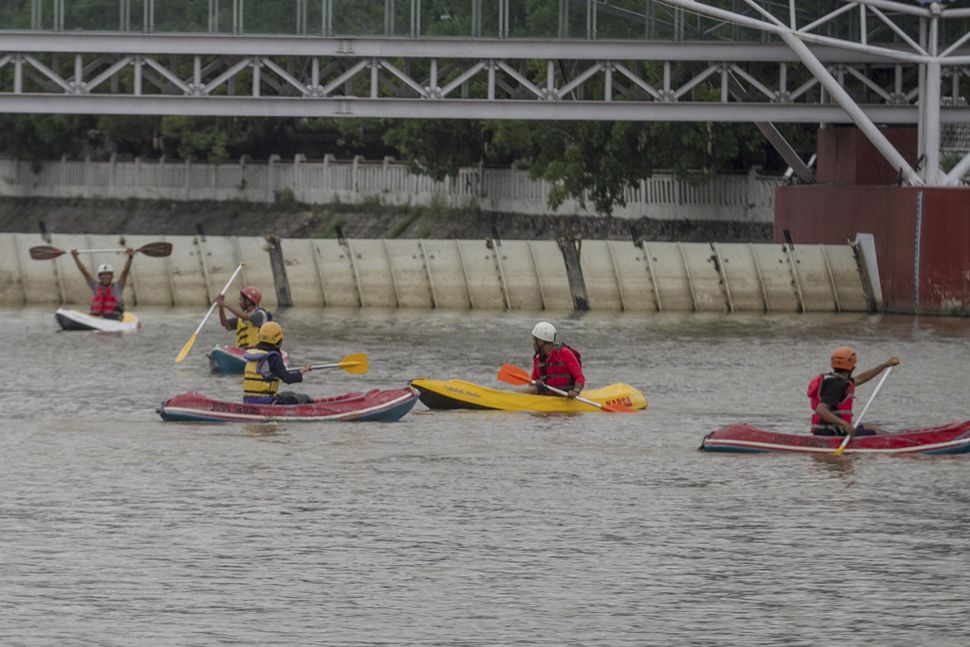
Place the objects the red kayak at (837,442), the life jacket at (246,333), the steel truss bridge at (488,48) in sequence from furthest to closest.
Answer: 1. the steel truss bridge at (488,48)
2. the life jacket at (246,333)
3. the red kayak at (837,442)

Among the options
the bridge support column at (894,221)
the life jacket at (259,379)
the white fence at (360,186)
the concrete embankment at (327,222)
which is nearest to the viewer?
the life jacket at (259,379)

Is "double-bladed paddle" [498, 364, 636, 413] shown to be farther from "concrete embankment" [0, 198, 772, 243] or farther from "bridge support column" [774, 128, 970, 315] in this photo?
"concrete embankment" [0, 198, 772, 243]

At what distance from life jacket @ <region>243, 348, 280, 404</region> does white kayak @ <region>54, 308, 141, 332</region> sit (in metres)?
17.4

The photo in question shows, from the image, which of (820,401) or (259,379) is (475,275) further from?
(820,401)

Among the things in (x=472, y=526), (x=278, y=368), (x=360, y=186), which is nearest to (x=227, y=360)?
(x=278, y=368)

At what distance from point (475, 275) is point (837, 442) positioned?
92.4 feet

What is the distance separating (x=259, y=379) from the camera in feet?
94.0

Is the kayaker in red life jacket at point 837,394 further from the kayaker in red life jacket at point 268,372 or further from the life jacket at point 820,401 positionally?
the kayaker in red life jacket at point 268,372

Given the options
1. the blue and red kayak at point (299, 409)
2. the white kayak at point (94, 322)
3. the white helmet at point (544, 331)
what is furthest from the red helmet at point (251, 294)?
the white kayak at point (94, 322)

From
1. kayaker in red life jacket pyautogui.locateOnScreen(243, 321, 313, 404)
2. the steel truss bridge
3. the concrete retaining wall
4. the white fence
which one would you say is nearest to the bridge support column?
the steel truss bridge

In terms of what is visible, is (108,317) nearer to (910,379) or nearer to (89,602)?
(910,379)

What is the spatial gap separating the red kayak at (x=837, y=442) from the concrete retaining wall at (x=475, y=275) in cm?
2483

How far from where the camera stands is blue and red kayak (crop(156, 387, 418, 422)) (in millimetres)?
28750

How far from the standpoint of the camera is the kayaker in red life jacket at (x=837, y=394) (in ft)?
85.6
